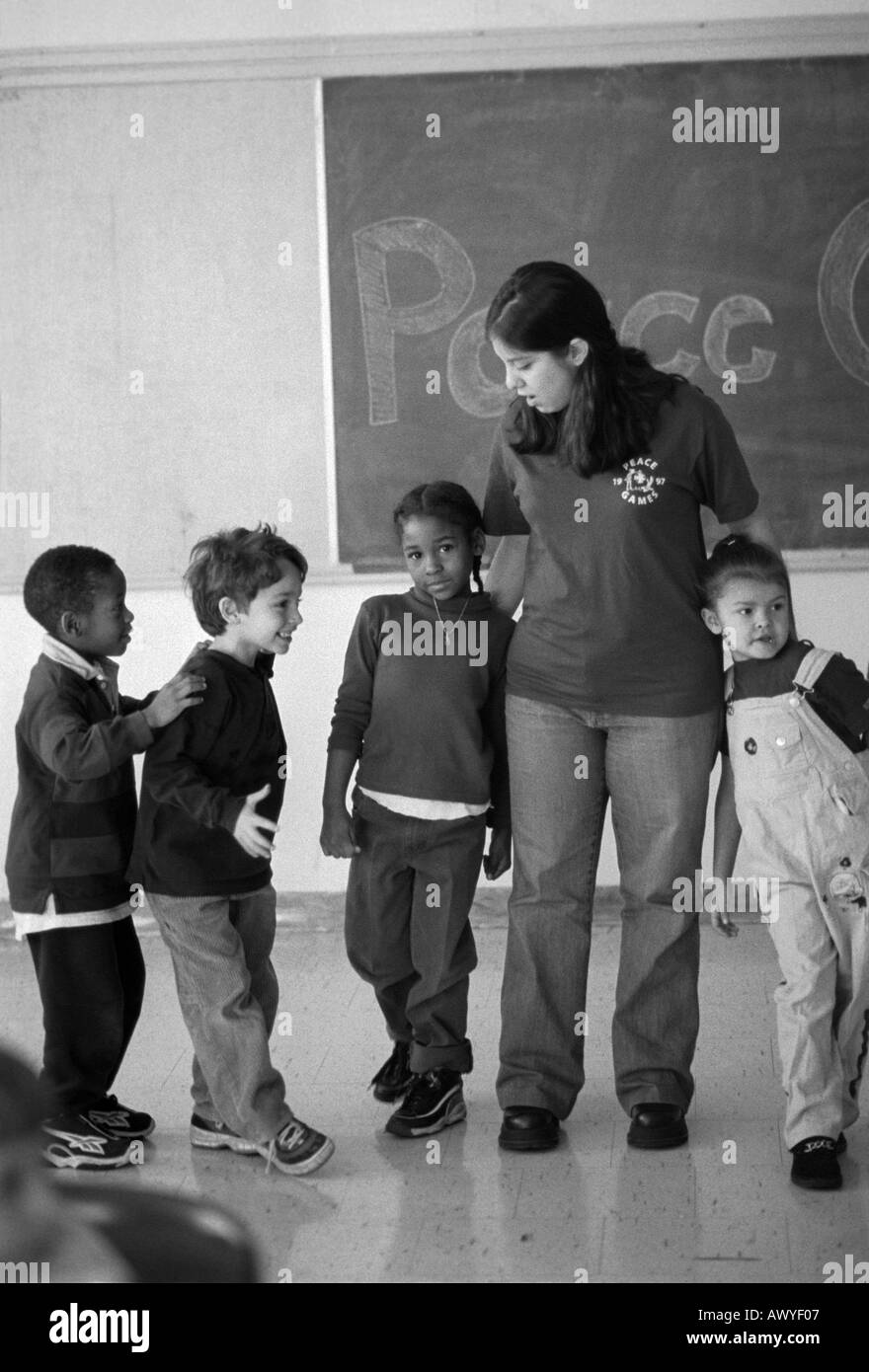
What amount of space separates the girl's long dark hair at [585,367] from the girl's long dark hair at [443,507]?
0.25 metres

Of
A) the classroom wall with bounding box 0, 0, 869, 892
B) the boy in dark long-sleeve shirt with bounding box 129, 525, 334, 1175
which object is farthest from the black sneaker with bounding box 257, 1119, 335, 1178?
the classroom wall with bounding box 0, 0, 869, 892

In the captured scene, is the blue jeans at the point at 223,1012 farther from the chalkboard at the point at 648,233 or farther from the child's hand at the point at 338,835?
the chalkboard at the point at 648,233

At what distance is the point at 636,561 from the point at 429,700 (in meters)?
0.44

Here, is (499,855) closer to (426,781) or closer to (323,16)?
(426,781)

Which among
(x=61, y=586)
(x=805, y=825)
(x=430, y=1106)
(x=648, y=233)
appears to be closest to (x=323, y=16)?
(x=648, y=233)

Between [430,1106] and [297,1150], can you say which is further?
[430,1106]

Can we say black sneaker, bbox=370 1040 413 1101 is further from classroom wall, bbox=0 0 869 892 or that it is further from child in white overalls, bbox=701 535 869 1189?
classroom wall, bbox=0 0 869 892

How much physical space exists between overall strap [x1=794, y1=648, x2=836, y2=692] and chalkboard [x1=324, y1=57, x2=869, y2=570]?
1.48m

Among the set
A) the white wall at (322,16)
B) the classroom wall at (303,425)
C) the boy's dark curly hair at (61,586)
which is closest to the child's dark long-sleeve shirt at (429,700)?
the boy's dark curly hair at (61,586)

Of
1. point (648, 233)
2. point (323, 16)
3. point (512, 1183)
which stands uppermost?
point (323, 16)

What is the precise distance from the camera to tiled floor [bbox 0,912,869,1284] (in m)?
2.11

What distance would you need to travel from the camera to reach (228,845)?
8.00 feet

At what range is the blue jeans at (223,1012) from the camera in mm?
2416

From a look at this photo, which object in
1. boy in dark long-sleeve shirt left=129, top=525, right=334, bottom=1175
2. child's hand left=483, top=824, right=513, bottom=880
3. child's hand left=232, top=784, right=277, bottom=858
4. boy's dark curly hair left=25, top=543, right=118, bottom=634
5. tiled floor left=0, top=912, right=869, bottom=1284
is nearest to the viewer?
tiled floor left=0, top=912, right=869, bottom=1284
